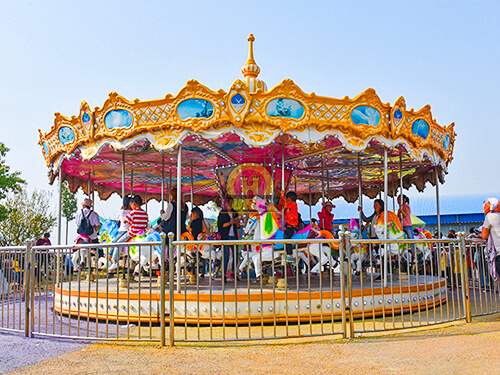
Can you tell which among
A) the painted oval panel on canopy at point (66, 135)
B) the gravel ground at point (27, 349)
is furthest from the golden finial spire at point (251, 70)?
the gravel ground at point (27, 349)

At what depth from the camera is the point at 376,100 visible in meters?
8.36

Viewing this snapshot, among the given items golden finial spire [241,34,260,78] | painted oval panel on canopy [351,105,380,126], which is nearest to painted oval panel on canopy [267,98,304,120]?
painted oval panel on canopy [351,105,380,126]

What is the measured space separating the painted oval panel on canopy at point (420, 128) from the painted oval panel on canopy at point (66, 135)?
266 inches

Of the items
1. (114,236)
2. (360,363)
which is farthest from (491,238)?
(114,236)

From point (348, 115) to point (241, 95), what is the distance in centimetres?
196

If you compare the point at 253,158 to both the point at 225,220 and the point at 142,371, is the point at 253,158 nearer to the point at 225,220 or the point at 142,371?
the point at 225,220

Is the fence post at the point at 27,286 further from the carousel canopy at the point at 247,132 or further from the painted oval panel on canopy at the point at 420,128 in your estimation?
the painted oval panel on canopy at the point at 420,128

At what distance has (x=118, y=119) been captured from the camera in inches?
329

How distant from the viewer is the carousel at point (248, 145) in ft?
22.4

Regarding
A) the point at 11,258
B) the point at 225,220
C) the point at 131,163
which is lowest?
the point at 11,258

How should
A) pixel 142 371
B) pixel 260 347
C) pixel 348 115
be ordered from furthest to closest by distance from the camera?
pixel 348 115 < pixel 260 347 < pixel 142 371

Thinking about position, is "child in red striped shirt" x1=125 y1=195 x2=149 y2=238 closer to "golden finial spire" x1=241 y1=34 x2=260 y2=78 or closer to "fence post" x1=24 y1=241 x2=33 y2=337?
"fence post" x1=24 y1=241 x2=33 y2=337

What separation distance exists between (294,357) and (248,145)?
4.40m

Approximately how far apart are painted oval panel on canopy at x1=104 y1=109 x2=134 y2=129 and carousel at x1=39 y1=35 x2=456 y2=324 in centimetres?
2
